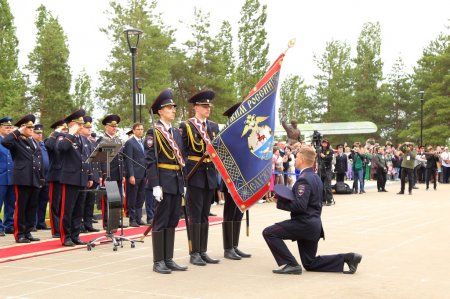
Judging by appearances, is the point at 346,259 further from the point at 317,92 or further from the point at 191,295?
the point at 317,92

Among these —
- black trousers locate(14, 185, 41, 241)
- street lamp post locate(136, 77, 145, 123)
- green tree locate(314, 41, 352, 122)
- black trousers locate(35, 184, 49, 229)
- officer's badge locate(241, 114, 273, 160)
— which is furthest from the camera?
green tree locate(314, 41, 352, 122)

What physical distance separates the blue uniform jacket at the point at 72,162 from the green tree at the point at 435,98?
171 feet

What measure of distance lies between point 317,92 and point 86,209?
61.6 meters

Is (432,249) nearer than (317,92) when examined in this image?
Yes

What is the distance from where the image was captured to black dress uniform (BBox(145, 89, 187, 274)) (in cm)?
798

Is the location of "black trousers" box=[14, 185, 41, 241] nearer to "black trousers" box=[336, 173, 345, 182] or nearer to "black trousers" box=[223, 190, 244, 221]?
"black trousers" box=[223, 190, 244, 221]

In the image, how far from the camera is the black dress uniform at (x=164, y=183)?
26.2ft

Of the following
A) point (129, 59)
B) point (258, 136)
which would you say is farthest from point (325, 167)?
point (129, 59)

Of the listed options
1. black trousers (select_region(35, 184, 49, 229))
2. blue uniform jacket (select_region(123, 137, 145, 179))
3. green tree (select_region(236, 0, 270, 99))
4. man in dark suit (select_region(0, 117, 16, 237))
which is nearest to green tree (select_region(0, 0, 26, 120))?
green tree (select_region(236, 0, 270, 99))

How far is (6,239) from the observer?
36.8ft

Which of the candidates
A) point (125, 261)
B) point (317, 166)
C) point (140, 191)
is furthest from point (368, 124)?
point (125, 261)

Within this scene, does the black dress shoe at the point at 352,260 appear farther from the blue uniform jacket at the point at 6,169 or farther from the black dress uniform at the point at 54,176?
the blue uniform jacket at the point at 6,169

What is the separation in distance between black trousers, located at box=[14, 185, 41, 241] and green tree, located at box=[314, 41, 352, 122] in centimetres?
5899

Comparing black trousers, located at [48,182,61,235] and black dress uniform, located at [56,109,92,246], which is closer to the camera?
black dress uniform, located at [56,109,92,246]
